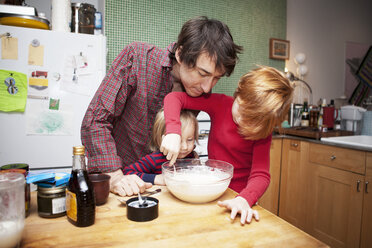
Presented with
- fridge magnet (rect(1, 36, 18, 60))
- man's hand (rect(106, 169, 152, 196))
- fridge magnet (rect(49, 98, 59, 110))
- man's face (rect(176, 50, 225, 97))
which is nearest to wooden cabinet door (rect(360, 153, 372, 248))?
man's face (rect(176, 50, 225, 97))

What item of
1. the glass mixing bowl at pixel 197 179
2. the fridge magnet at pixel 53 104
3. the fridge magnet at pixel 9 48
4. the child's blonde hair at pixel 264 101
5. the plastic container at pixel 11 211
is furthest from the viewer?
the fridge magnet at pixel 53 104

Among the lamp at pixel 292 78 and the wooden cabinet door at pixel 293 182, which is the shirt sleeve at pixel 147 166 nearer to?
the wooden cabinet door at pixel 293 182

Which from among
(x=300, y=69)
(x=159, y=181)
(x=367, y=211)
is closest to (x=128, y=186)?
(x=159, y=181)

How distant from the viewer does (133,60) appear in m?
1.26

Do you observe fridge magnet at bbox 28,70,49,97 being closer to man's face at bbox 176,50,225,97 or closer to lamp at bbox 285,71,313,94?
man's face at bbox 176,50,225,97

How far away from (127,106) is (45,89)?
2.87 ft

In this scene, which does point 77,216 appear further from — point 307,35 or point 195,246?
point 307,35

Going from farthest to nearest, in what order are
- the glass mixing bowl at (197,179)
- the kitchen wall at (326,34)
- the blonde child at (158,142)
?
the kitchen wall at (326,34) < the blonde child at (158,142) < the glass mixing bowl at (197,179)

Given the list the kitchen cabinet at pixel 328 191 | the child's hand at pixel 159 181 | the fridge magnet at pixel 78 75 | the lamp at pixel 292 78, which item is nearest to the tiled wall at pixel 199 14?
the lamp at pixel 292 78

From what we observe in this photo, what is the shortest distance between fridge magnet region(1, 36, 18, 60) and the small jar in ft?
4.80

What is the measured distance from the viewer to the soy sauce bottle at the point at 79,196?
664 mm

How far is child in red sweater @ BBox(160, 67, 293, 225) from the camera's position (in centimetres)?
90

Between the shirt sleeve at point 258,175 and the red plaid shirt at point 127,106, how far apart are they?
52 cm

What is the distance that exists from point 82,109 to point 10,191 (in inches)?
57.8
